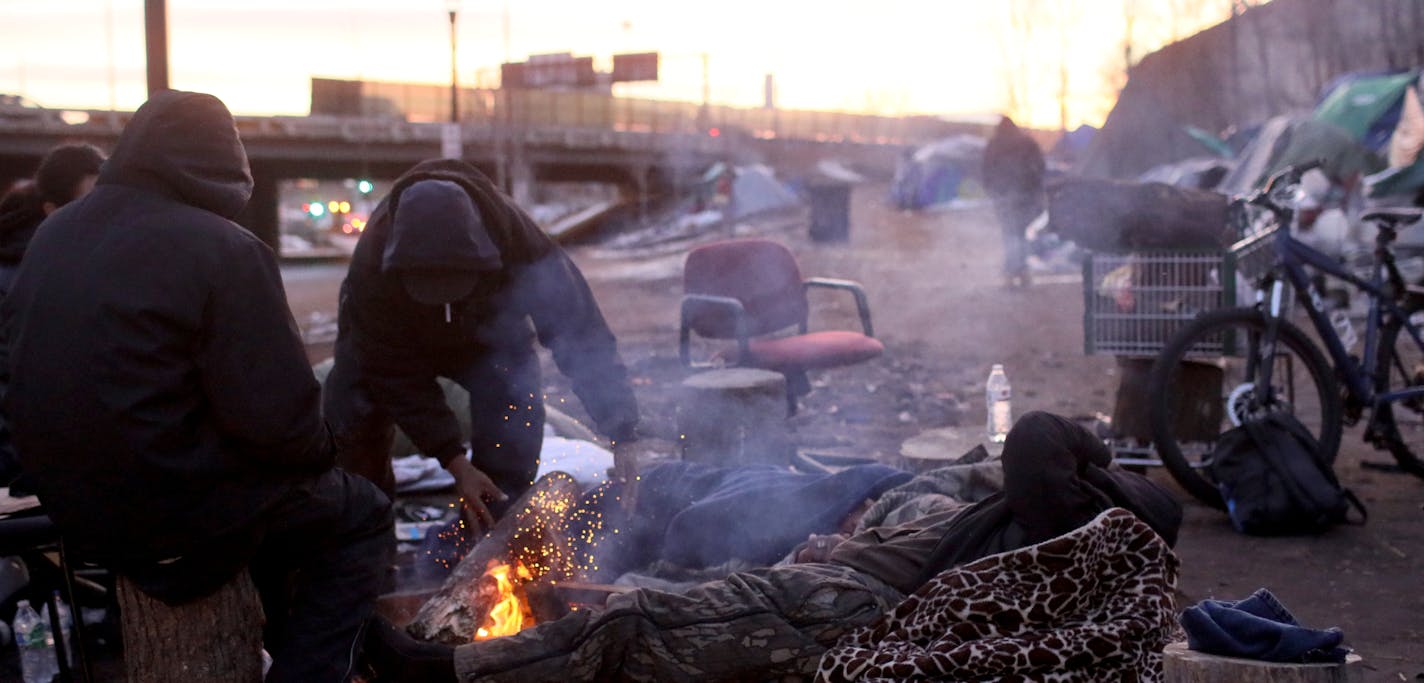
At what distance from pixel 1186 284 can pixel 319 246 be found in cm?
5608

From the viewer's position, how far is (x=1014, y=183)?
15719mm

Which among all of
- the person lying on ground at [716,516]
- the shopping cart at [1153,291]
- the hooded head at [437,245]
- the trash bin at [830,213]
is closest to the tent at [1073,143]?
the trash bin at [830,213]

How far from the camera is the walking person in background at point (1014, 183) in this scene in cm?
1577

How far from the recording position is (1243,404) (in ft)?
19.6

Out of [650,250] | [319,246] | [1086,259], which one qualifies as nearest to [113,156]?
[1086,259]

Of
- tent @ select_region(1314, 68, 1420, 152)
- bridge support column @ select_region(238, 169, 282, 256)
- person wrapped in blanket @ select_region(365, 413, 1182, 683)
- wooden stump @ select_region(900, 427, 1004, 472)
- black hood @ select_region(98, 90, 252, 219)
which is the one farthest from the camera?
bridge support column @ select_region(238, 169, 282, 256)

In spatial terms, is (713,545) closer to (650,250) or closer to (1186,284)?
(1186,284)

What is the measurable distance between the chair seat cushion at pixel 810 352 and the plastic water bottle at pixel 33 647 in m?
3.59

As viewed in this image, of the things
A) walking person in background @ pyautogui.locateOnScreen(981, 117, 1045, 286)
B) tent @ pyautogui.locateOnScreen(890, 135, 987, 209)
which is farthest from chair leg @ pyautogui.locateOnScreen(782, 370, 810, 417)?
tent @ pyautogui.locateOnScreen(890, 135, 987, 209)

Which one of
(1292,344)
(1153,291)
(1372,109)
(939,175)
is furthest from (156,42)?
(939,175)

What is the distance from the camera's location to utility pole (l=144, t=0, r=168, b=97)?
5.73 m

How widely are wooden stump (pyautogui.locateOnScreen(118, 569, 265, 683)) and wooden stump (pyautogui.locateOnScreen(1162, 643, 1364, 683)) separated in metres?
2.27

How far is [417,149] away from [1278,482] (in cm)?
4530

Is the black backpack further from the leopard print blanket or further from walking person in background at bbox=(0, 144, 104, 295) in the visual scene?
walking person in background at bbox=(0, 144, 104, 295)
